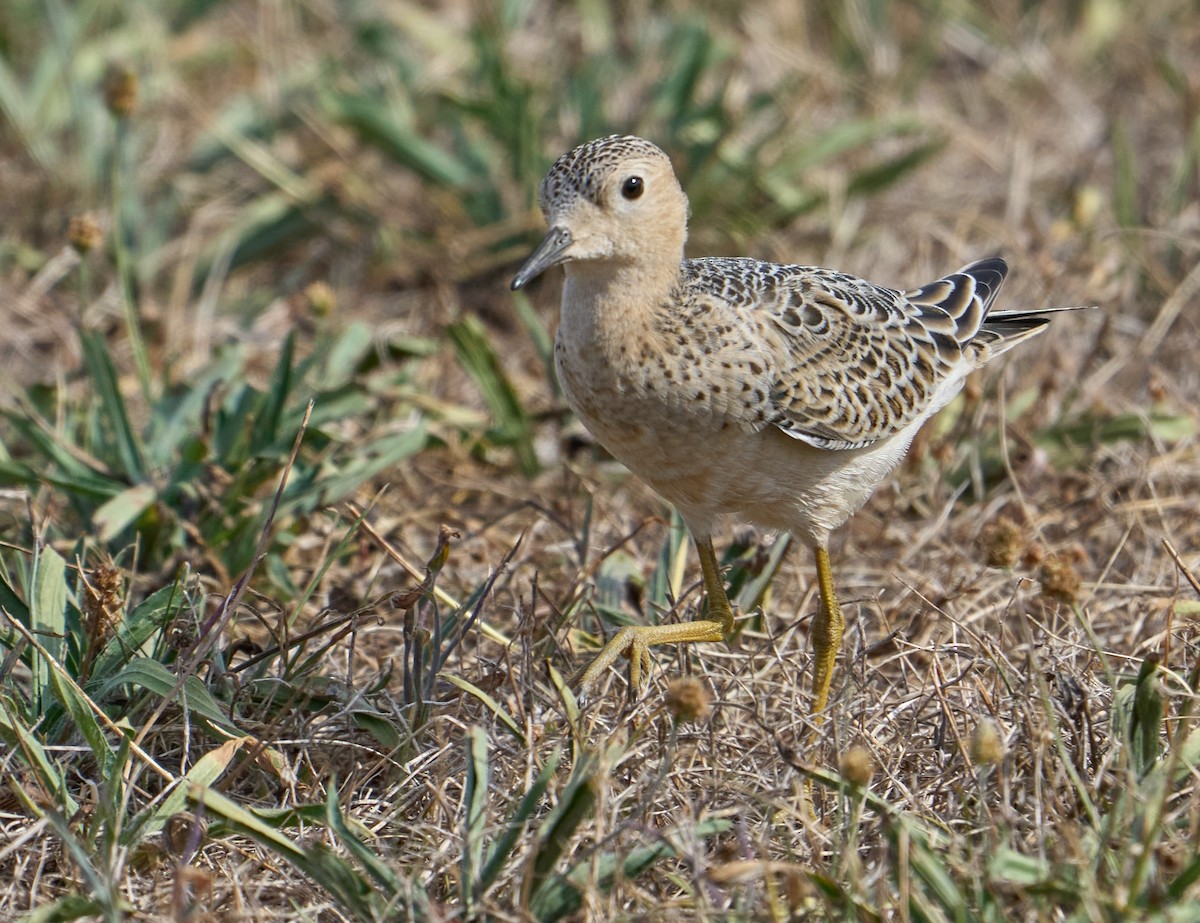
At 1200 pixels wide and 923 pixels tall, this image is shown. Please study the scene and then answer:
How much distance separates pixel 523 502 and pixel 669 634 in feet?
3.33

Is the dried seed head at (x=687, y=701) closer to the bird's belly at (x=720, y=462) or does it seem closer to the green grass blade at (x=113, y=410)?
the bird's belly at (x=720, y=462)

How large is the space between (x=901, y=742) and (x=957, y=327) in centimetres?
165

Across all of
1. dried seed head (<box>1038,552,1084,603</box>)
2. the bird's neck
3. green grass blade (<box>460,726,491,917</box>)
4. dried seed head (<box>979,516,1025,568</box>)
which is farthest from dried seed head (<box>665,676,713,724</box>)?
dried seed head (<box>979,516,1025,568</box>)

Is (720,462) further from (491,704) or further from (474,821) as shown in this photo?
(474,821)

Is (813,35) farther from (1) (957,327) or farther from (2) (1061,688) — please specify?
(2) (1061,688)

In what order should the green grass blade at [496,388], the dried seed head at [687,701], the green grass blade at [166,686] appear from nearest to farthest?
the dried seed head at [687,701], the green grass blade at [166,686], the green grass blade at [496,388]

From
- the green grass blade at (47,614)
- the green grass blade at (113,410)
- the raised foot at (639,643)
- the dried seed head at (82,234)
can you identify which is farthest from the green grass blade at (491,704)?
the dried seed head at (82,234)

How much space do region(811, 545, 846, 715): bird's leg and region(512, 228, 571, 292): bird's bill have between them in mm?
1196

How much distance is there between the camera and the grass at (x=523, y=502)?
3.40m

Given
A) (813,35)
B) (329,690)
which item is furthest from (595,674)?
(813,35)

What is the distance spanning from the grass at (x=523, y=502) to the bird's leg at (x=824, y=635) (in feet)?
0.20

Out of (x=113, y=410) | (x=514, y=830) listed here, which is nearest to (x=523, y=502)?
(x=113, y=410)

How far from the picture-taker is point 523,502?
16.1ft

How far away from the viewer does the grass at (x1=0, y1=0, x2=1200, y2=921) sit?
340cm
